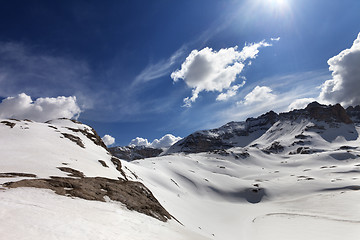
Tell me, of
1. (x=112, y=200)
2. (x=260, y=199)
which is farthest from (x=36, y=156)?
(x=260, y=199)

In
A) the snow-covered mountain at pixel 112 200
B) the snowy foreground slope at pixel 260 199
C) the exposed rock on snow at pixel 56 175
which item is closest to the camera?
the snow-covered mountain at pixel 112 200

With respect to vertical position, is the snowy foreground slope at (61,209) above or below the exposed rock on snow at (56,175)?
below

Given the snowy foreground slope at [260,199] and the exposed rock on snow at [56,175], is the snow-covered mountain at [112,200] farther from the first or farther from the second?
the snowy foreground slope at [260,199]

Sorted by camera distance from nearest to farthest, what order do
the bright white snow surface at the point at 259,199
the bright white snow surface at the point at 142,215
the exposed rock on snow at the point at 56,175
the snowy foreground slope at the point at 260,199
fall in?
the bright white snow surface at the point at 142,215 < the exposed rock on snow at the point at 56,175 < the bright white snow surface at the point at 259,199 < the snowy foreground slope at the point at 260,199

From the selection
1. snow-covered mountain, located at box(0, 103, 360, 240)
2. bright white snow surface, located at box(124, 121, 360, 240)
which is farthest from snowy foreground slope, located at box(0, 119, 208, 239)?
bright white snow surface, located at box(124, 121, 360, 240)

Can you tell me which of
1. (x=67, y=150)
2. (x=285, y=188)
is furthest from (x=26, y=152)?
(x=285, y=188)

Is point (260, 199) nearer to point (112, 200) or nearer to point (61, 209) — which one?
point (112, 200)

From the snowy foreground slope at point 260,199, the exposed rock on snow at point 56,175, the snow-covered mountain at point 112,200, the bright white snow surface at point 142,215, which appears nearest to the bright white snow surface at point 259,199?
the snowy foreground slope at point 260,199

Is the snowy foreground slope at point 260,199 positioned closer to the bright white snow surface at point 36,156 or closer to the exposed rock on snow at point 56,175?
the exposed rock on snow at point 56,175

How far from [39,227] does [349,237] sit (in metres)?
34.3

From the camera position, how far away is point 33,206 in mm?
9688

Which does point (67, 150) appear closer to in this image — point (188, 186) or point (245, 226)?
point (245, 226)

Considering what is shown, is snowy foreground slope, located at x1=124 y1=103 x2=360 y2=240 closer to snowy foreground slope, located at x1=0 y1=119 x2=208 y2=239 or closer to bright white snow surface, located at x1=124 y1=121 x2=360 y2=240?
bright white snow surface, located at x1=124 y1=121 x2=360 y2=240

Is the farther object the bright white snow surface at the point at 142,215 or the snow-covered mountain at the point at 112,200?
the snow-covered mountain at the point at 112,200
